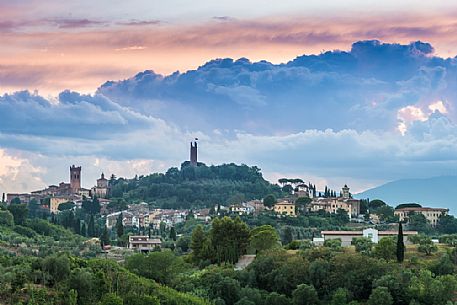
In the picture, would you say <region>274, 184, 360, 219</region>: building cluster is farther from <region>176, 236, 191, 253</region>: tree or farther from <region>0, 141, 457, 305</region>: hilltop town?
<region>176, 236, 191, 253</region>: tree

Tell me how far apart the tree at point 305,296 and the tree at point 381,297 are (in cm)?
236

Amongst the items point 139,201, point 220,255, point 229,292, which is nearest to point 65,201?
point 139,201

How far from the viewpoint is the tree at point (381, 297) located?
118 feet

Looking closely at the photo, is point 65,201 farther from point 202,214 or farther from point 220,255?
point 220,255

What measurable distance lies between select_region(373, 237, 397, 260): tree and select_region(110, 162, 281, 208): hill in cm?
5635

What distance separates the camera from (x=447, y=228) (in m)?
74.4

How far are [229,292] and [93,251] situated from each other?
1851 cm

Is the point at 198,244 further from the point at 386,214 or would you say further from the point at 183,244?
the point at 386,214

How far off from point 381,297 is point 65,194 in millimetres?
85796

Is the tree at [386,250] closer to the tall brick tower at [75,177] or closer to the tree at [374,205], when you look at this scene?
the tree at [374,205]

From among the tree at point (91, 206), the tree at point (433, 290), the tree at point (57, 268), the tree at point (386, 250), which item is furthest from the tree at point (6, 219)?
the tree at point (91, 206)

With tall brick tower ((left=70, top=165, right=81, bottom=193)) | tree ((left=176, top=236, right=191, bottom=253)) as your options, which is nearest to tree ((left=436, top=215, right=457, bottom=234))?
tree ((left=176, top=236, right=191, bottom=253))

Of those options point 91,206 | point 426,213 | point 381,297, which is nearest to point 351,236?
point 381,297

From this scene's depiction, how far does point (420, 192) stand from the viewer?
17512 cm
